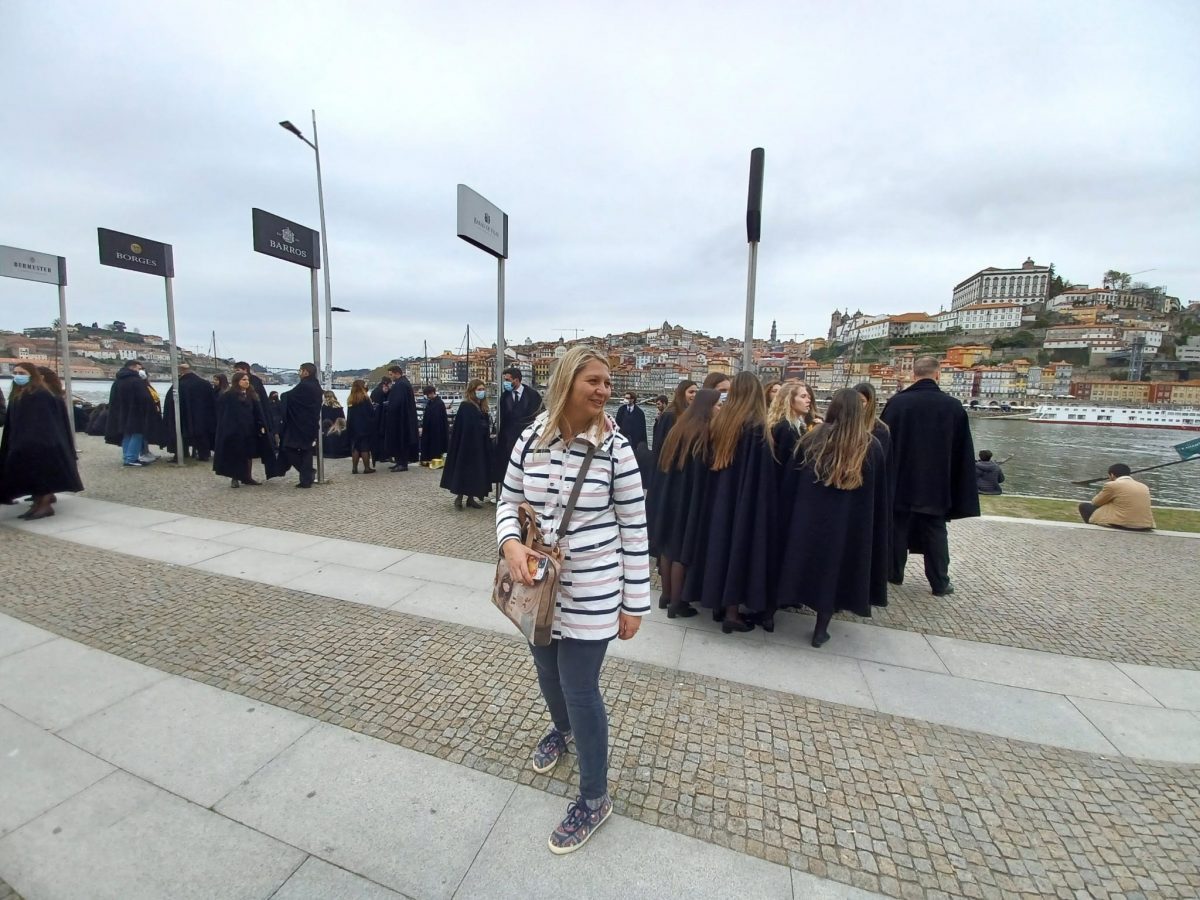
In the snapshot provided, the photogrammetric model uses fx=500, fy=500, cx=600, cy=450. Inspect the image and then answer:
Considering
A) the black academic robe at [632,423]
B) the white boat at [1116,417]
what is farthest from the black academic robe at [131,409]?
the white boat at [1116,417]

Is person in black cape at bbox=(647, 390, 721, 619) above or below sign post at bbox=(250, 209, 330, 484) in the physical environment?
below

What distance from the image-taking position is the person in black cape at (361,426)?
998 cm

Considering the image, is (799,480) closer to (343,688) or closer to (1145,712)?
(1145,712)

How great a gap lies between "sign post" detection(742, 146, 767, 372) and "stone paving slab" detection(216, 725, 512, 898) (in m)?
4.35

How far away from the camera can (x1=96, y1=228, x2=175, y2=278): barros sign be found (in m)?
8.93

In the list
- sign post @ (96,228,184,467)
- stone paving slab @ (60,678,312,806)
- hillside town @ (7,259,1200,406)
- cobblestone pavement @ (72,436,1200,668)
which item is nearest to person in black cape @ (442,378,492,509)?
cobblestone pavement @ (72,436,1200,668)

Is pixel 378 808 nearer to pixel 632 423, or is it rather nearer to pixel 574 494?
pixel 574 494

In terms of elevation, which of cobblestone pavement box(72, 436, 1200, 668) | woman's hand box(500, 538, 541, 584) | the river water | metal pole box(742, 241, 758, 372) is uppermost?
metal pole box(742, 241, 758, 372)

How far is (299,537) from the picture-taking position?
5.79 meters

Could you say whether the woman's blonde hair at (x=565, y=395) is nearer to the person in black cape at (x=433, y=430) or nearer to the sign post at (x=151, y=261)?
the person in black cape at (x=433, y=430)

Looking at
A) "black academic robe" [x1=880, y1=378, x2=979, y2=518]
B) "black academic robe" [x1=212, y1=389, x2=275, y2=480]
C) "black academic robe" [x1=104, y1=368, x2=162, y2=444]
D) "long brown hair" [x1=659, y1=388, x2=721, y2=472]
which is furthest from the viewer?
"black academic robe" [x1=104, y1=368, x2=162, y2=444]

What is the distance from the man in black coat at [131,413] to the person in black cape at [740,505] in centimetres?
1113

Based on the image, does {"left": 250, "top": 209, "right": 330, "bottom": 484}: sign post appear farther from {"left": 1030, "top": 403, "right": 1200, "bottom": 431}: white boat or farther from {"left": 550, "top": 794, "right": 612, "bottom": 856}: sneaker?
{"left": 1030, "top": 403, "right": 1200, "bottom": 431}: white boat

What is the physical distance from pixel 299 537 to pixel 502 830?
4912 mm
